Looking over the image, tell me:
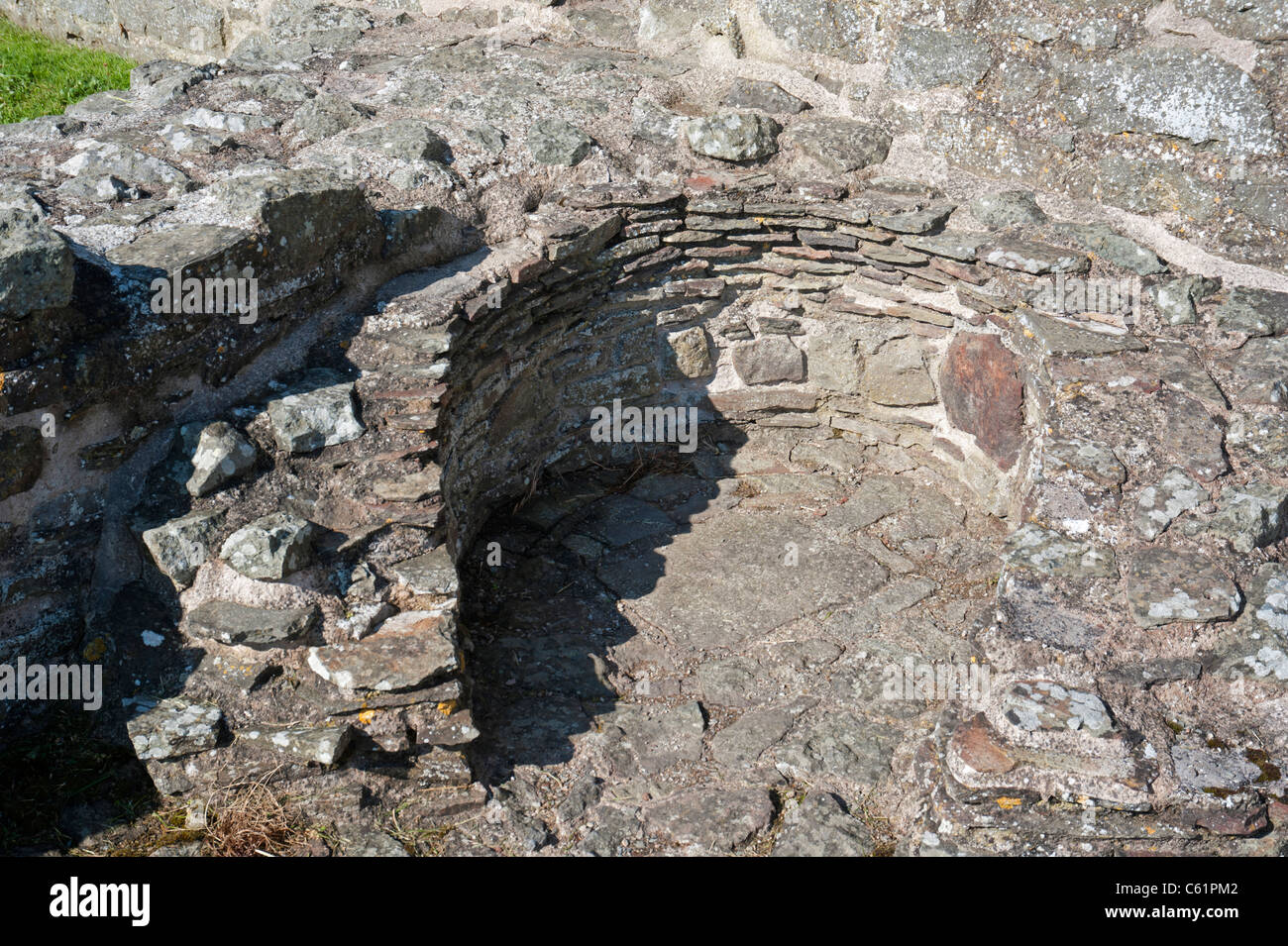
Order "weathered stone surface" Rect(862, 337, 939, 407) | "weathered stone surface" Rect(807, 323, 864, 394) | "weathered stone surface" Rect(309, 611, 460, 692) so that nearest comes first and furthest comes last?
"weathered stone surface" Rect(309, 611, 460, 692) → "weathered stone surface" Rect(862, 337, 939, 407) → "weathered stone surface" Rect(807, 323, 864, 394)

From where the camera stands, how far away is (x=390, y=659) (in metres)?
3.27

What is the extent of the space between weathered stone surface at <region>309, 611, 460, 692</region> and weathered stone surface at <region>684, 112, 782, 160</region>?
2657mm

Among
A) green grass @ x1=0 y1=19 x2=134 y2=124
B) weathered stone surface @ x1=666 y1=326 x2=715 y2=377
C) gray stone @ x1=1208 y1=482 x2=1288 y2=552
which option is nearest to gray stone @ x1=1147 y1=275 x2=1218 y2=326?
gray stone @ x1=1208 y1=482 x2=1288 y2=552

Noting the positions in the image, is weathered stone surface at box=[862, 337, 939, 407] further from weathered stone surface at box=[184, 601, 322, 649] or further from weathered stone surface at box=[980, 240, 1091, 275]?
weathered stone surface at box=[184, 601, 322, 649]

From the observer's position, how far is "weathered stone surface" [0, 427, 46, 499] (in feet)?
10.3

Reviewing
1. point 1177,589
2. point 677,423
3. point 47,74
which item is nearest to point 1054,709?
point 1177,589

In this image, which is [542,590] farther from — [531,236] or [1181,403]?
[1181,403]

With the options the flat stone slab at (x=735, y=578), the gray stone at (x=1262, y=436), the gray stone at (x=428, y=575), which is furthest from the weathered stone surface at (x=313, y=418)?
the gray stone at (x=1262, y=436)

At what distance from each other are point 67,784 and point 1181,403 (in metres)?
3.90

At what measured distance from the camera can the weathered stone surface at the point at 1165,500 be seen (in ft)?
11.7
